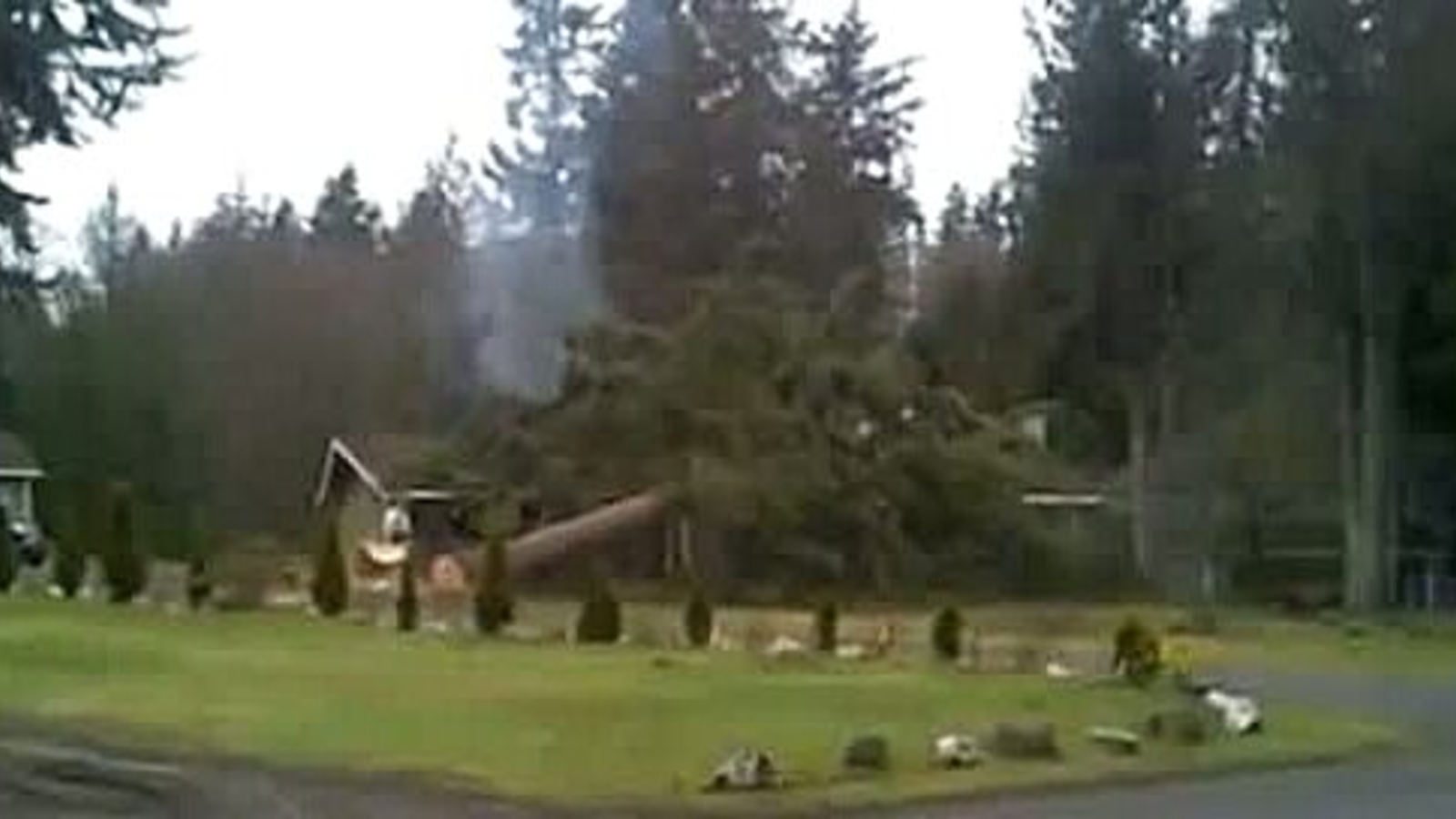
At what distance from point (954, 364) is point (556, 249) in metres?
9.86

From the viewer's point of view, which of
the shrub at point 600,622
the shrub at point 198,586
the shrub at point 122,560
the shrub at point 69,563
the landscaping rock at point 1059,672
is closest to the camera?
the landscaping rock at point 1059,672

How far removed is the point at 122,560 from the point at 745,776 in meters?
23.4

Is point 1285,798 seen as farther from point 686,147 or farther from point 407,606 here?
point 686,147

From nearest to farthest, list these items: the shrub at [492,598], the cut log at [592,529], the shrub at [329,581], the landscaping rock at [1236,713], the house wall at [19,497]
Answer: the landscaping rock at [1236,713] < the shrub at [492,598] < the shrub at [329,581] < the cut log at [592,529] < the house wall at [19,497]

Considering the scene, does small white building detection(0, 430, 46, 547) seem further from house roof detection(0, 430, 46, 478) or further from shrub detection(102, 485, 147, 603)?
shrub detection(102, 485, 147, 603)

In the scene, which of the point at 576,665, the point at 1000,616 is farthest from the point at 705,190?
the point at 576,665

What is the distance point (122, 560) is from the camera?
41906mm

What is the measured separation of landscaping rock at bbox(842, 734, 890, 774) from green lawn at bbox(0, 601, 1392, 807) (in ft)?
0.58

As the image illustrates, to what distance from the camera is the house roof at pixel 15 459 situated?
69456mm

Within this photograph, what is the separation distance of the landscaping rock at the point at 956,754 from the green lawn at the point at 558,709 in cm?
19

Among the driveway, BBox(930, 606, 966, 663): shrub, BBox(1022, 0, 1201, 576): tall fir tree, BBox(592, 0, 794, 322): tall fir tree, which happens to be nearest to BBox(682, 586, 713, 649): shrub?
BBox(930, 606, 966, 663): shrub

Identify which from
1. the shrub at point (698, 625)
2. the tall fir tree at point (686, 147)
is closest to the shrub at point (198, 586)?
the shrub at point (698, 625)

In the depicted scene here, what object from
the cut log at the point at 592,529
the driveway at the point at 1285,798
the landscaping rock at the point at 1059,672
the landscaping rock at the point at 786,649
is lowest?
the driveway at the point at 1285,798

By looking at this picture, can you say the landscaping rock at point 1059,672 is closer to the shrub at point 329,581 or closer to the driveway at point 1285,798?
the driveway at point 1285,798
